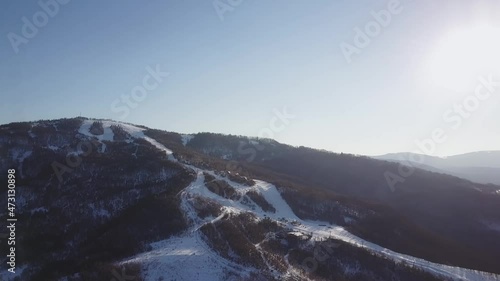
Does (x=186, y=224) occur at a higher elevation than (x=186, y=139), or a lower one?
lower

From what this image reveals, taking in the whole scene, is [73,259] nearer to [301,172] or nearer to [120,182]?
[120,182]

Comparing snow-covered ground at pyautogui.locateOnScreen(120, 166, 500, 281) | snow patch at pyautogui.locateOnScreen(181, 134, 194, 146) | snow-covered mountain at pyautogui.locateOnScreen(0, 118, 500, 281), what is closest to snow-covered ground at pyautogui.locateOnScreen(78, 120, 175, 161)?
→ snow-covered mountain at pyautogui.locateOnScreen(0, 118, 500, 281)

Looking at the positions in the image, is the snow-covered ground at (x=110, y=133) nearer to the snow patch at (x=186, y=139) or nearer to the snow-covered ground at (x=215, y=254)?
the snow patch at (x=186, y=139)

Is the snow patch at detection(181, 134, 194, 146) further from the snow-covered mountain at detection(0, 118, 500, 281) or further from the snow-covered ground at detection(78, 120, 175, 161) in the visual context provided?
the snow-covered mountain at detection(0, 118, 500, 281)

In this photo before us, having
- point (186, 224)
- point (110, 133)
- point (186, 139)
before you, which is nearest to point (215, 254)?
point (186, 224)

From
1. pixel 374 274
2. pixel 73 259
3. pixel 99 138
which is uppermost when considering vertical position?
pixel 99 138

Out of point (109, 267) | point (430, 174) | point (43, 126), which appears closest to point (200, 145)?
point (43, 126)

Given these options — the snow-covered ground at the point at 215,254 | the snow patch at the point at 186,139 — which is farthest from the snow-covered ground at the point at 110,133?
the snow-covered ground at the point at 215,254

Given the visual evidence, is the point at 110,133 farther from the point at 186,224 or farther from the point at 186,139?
the point at 186,224
